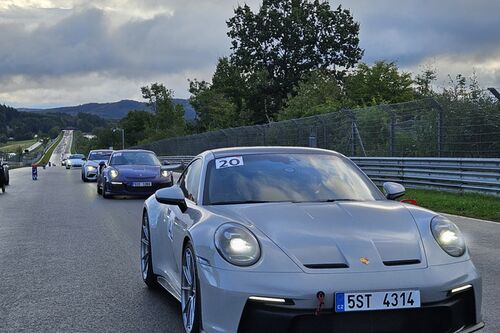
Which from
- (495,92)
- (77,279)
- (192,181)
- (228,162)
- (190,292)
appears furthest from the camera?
(495,92)

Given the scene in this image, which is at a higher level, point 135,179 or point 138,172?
point 138,172

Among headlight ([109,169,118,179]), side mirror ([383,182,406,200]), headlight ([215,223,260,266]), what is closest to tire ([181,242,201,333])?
headlight ([215,223,260,266])

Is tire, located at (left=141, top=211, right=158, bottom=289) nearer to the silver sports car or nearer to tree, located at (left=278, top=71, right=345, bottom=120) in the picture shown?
the silver sports car

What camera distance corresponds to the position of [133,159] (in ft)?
60.8

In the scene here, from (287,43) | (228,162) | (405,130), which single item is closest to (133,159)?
(405,130)

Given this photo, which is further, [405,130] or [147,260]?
[405,130]

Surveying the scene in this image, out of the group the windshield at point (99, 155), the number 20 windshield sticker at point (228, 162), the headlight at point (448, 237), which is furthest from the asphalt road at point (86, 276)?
the windshield at point (99, 155)

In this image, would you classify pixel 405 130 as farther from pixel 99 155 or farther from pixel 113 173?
pixel 99 155

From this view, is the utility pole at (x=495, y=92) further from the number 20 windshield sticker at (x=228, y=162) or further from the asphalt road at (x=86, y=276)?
the number 20 windshield sticker at (x=228, y=162)

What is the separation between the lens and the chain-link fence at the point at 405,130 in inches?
636

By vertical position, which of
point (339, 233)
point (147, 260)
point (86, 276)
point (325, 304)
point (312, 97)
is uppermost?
point (312, 97)

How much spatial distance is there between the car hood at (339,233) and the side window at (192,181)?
729 mm

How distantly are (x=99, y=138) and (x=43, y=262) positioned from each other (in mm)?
165768

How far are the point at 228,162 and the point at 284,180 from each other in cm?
50
